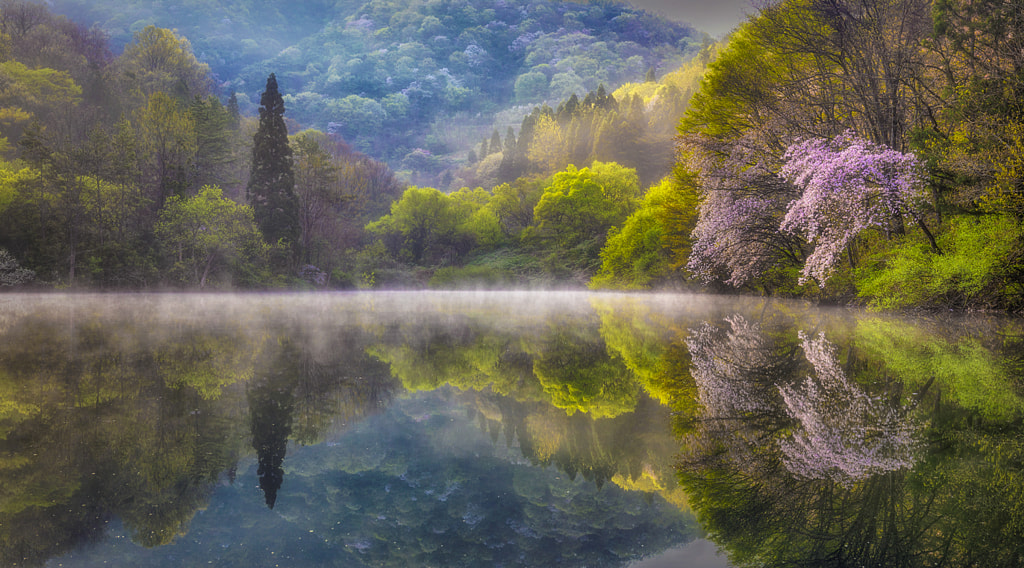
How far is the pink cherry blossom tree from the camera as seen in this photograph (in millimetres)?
14750

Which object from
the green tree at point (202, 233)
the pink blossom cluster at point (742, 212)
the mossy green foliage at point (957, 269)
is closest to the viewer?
the mossy green foliage at point (957, 269)

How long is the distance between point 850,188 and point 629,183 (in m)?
48.9

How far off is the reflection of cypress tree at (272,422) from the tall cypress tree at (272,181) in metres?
37.7

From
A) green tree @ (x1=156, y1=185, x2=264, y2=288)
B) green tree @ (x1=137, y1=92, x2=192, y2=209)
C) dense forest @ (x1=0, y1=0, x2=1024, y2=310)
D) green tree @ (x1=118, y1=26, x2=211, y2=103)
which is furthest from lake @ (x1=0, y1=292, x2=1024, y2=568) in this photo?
green tree @ (x1=118, y1=26, x2=211, y2=103)

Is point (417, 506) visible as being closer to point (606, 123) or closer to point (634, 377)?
point (634, 377)

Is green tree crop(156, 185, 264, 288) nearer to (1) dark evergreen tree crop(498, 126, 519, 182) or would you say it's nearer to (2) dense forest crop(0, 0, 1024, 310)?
(2) dense forest crop(0, 0, 1024, 310)

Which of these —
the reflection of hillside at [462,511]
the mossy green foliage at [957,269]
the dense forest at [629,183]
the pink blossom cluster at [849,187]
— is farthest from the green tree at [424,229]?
the reflection of hillside at [462,511]

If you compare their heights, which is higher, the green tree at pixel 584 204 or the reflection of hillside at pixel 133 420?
the green tree at pixel 584 204

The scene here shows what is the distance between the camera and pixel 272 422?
17.9 ft

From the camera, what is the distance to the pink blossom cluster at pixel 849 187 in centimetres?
1474

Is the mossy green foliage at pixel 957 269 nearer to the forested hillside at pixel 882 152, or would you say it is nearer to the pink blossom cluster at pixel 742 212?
the forested hillside at pixel 882 152

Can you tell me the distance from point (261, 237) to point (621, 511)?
41.7 m

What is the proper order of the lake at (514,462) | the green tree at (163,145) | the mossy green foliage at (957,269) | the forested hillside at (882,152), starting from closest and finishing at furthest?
the lake at (514,462) → the mossy green foliage at (957,269) → the forested hillside at (882,152) → the green tree at (163,145)

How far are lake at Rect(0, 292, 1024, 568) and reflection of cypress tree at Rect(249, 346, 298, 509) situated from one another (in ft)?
0.11
